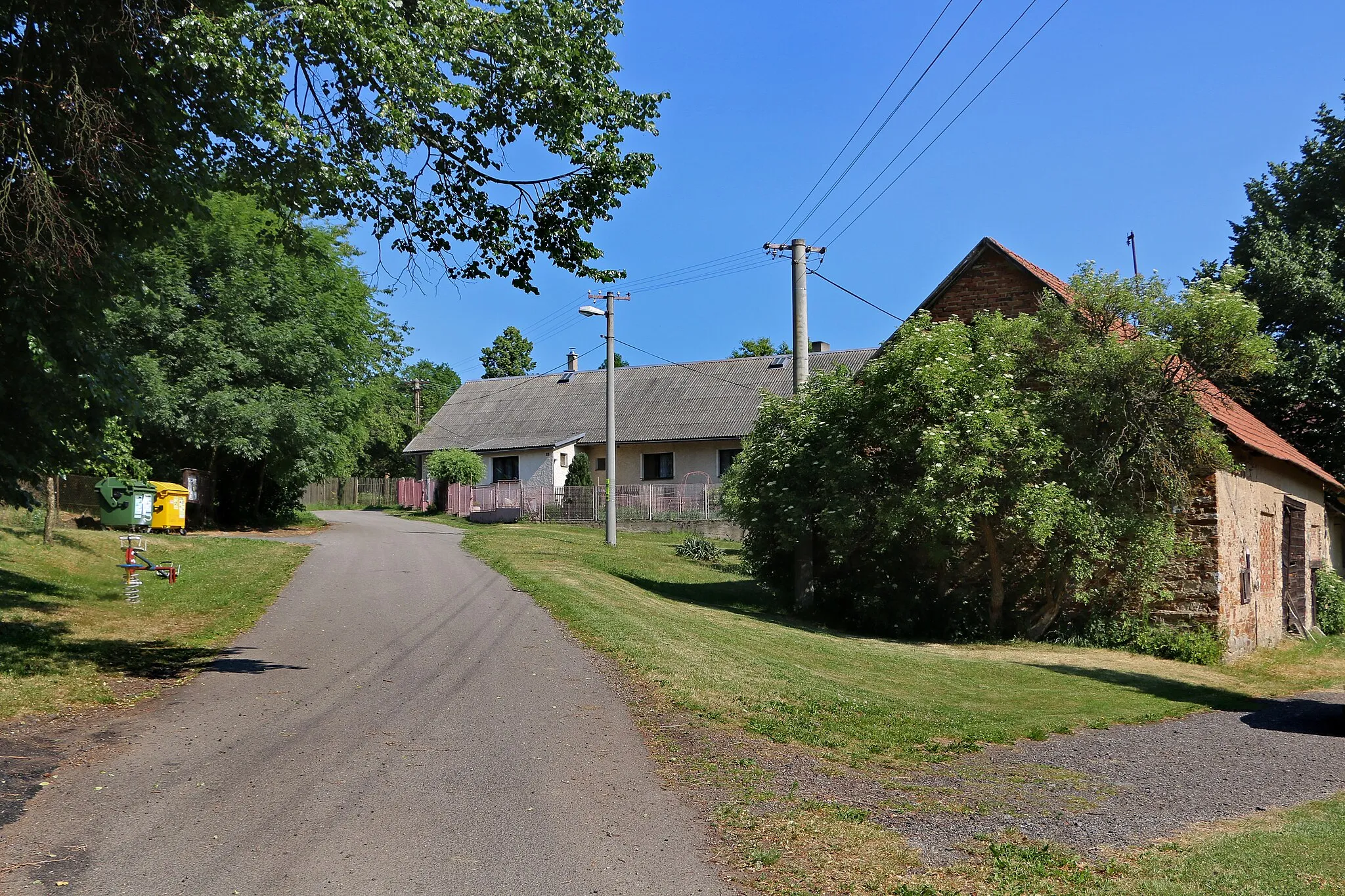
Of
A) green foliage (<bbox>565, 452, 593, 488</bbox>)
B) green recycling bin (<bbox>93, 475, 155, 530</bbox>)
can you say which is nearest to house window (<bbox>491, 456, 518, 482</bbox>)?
green foliage (<bbox>565, 452, 593, 488</bbox>)

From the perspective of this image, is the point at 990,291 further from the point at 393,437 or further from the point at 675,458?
the point at 393,437

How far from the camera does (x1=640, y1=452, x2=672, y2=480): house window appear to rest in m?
42.5

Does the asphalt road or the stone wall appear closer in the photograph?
the asphalt road

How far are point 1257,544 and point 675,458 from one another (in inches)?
1014

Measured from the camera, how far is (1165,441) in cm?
1559

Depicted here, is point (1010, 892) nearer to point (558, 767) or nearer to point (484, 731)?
point (558, 767)

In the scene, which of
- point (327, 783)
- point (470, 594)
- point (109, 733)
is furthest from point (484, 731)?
point (470, 594)

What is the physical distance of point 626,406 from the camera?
148 ft

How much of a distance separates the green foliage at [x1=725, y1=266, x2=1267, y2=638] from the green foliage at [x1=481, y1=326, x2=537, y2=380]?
221 ft

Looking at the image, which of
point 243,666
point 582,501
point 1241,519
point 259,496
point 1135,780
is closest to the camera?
point 1135,780

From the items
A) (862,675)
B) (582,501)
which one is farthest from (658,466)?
(862,675)

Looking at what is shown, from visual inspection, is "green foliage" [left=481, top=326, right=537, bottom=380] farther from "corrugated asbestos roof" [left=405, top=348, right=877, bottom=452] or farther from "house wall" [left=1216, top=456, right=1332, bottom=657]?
"house wall" [left=1216, top=456, right=1332, bottom=657]

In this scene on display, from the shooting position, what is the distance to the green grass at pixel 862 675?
9320 mm

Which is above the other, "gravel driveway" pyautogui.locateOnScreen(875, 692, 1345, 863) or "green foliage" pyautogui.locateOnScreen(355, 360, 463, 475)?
"green foliage" pyautogui.locateOnScreen(355, 360, 463, 475)
